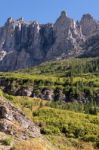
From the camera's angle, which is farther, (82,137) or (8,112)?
(82,137)

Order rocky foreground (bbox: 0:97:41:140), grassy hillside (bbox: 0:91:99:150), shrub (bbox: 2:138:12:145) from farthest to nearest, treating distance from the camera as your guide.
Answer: grassy hillside (bbox: 0:91:99:150) < rocky foreground (bbox: 0:97:41:140) < shrub (bbox: 2:138:12:145)

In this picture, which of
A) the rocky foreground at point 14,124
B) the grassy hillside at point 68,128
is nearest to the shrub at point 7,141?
the rocky foreground at point 14,124

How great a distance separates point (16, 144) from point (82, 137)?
158ft

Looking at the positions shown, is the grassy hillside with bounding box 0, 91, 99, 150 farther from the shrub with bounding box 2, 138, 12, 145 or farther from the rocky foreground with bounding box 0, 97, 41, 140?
the shrub with bounding box 2, 138, 12, 145

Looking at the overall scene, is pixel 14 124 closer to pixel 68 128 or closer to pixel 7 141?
pixel 7 141

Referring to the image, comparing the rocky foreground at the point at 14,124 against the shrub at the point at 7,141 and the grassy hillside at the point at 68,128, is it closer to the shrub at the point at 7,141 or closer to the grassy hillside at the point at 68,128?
the shrub at the point at 7,141

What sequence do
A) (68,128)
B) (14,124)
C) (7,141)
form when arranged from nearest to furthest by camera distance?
(7,141) → (14,124) → (68,128)

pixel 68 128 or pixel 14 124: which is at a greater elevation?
pixel 14 124

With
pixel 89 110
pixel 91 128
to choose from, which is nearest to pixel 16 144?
pixel 91 128

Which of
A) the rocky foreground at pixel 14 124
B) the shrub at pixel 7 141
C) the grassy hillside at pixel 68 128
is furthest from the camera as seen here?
the grassy hillside at pixel 68 128

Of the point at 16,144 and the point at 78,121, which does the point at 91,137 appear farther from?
the point at 16,144

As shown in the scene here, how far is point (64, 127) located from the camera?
11781cm

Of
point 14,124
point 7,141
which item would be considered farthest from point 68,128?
point 7,141

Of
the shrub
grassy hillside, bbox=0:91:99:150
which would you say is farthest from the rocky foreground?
grassy hillside, bbox=0:91:99:150
